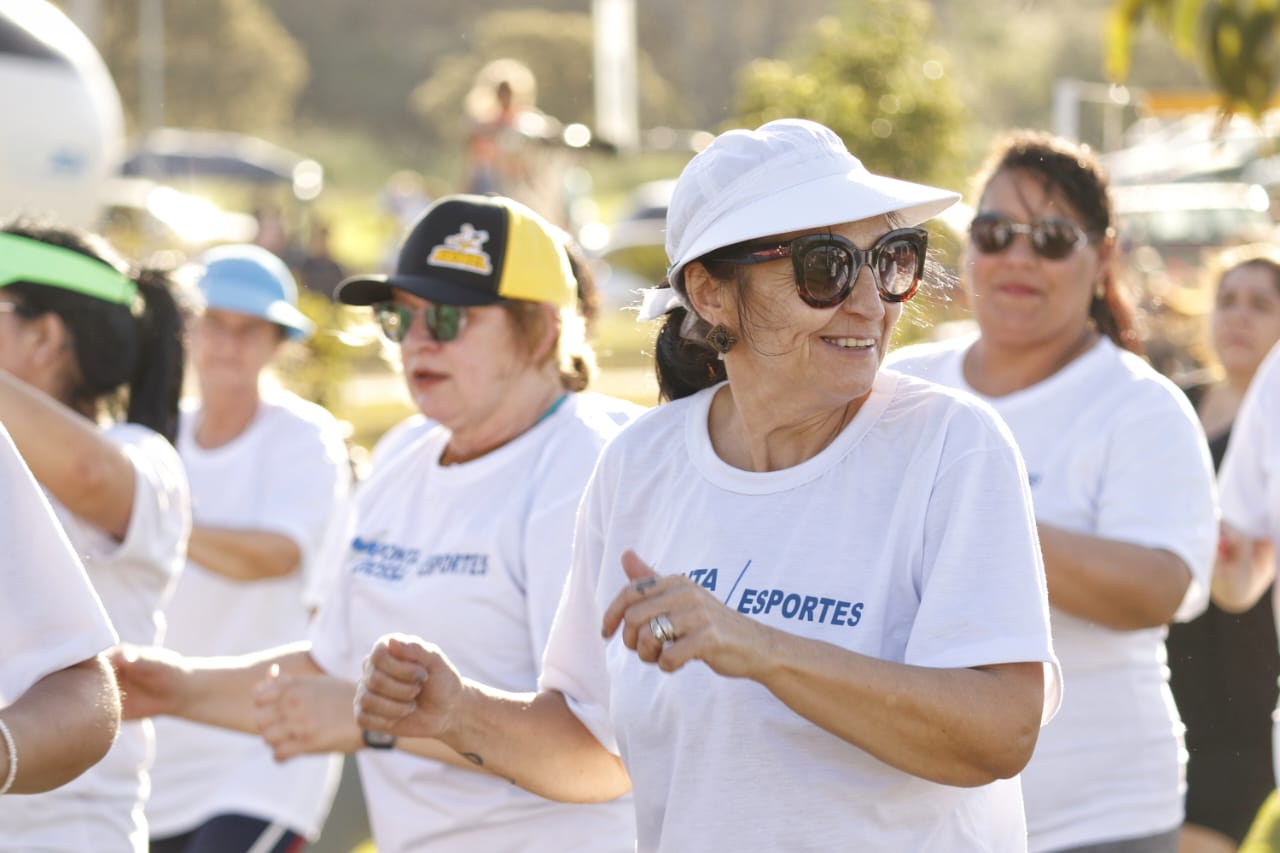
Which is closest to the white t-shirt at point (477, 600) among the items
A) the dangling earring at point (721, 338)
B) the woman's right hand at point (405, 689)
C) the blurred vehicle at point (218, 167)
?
the woman's right hand at point (405, 689)

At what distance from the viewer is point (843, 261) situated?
2590mm

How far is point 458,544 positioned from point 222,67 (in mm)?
59961

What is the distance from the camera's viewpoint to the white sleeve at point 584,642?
2932mm

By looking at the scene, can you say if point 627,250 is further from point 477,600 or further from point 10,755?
point 10,755

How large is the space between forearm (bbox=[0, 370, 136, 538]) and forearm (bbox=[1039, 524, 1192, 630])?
74.4 inches

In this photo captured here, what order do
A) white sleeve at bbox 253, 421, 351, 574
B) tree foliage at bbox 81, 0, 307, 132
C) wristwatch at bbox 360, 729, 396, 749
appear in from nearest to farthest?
wristwatch at bbox 360, 729, 396, 749 < white sleeve at bbox 253, 421, 351, 574 < tree foliage at bbox 81, 0, 307, 132

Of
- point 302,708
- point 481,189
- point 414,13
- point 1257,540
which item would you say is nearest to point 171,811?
point 302,708

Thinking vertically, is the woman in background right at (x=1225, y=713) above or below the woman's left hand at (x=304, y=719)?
below

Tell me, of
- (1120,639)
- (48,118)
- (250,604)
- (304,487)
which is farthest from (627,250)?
(1120,639)

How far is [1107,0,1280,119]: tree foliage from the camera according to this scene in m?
2.38

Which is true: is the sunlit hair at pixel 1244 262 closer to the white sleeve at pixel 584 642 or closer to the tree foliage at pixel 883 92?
the tree foliage at pixel 883 92

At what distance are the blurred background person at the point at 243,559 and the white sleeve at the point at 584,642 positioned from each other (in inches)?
90.9

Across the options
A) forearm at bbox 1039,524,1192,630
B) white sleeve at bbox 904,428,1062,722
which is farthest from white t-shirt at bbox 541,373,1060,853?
forearm at bbox 1039,524,1192,630

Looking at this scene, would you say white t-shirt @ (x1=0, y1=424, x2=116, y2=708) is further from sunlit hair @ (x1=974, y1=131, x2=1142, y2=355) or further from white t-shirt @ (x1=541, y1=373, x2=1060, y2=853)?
sunlit hair @ (x1=974, y1=131, x2=1142, y2=355)
